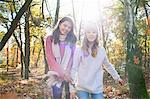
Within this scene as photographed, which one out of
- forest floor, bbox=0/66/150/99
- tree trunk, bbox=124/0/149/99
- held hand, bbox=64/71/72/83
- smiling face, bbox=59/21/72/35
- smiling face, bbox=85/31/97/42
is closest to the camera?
held hand, bbox=64/71/72/83

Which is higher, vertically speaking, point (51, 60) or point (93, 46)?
point (93, 46)

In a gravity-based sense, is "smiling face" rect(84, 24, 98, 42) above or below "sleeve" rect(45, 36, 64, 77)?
above

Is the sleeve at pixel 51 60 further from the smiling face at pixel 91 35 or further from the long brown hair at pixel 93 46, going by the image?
the smiling face at pixel 91 35

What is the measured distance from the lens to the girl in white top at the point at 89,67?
15.9 ft

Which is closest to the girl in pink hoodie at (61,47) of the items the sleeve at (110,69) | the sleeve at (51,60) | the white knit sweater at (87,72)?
the sleeve at (51,60)

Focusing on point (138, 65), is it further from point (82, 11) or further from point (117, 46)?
point (117, 46)

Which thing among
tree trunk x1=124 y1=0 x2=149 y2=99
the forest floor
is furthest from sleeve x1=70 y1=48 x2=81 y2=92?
the forest floor

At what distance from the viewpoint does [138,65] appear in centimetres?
935

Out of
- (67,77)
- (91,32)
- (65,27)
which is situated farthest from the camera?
(65,27)

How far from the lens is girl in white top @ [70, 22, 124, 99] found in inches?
190

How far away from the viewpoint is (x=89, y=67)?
4.89 metres

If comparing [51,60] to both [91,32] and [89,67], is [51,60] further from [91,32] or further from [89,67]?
[91,32]

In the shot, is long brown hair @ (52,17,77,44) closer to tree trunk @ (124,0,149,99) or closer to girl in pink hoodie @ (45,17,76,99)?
girl in pink hoodie @ (45,17,76,99)

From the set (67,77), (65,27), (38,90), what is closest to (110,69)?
(67,77)
